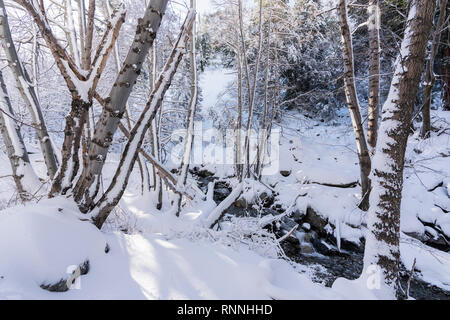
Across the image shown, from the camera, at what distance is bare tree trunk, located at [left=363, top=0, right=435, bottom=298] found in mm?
2018

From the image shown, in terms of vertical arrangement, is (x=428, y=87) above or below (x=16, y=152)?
above

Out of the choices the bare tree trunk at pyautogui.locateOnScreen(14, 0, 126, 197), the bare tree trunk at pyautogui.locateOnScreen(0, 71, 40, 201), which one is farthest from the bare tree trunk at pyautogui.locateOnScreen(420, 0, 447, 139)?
the bare tree trunk at pyautogui.locateOnScreen(0, 71, 40, 201)

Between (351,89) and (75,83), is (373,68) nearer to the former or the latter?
(351,89)

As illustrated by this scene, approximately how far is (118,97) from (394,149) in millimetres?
2679

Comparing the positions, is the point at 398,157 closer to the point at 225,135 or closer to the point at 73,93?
the point at 73,93

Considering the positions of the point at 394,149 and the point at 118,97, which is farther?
the point at 394,149

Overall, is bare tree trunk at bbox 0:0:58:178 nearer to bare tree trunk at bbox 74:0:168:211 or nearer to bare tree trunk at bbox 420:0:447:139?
bare tree trunk at bbox 74:0:168:211

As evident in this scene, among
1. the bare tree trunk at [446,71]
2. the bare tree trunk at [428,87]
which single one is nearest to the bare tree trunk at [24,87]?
the bare tree trunk at [428,87]

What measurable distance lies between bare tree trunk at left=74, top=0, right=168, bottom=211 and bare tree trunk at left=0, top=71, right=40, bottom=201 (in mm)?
1360

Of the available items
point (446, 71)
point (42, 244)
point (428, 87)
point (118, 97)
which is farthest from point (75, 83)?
point (446, 71)

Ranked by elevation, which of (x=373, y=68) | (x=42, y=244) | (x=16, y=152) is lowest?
(x=42, y=244)

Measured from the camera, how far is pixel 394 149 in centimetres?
209

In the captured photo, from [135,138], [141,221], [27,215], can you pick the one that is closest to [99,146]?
[135,138]

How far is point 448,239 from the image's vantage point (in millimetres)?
5359
